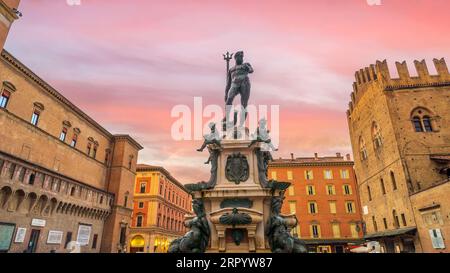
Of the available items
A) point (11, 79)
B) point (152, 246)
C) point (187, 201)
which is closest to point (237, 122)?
point (11, 79)

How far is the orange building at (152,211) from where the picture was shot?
46.4m

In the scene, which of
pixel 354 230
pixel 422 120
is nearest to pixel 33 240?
pixel 422 120

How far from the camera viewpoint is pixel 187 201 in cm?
7150

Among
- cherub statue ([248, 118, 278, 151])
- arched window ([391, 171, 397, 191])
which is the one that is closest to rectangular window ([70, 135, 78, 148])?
cherub statue ([248, 118, 278, 151])

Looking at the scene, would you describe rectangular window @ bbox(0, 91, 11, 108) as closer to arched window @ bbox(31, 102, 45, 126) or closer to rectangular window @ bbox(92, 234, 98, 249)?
arched window @ bbox(31, 102, 45, 126)

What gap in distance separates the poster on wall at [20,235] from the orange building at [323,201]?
35502 mm

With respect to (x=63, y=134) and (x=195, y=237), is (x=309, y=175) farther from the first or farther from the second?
(x=195, y=237)

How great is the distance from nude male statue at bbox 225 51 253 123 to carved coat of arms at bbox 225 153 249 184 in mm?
1798

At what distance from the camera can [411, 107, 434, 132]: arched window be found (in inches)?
1029

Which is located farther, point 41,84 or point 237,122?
point 41,84

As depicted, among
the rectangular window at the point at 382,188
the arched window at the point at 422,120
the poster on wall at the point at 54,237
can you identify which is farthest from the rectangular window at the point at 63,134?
the arched window at the point at 422,120

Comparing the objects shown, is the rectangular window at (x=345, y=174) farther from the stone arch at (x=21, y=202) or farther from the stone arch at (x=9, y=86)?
the stone arch at (x=9, y=86)

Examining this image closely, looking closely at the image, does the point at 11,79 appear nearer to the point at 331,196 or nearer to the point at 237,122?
the point at 237,122
